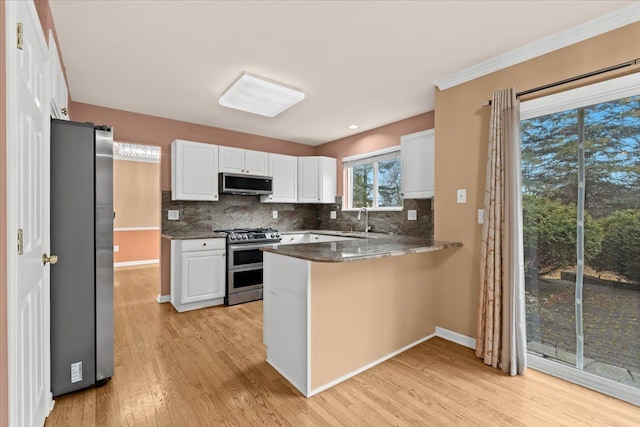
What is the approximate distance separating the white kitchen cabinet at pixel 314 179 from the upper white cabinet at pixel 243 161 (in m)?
0.65

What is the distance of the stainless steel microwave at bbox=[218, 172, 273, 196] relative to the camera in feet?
13.5

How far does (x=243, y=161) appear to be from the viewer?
4340 millimetres

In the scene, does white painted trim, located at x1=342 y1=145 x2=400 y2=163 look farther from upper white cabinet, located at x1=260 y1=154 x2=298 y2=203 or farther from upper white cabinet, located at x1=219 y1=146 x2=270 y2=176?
upper white cabinet, located at x1=219 y1=146 x2=270 y2=176

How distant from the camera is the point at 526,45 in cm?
225

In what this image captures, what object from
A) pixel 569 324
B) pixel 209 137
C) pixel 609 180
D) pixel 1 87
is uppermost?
pixel 209 137

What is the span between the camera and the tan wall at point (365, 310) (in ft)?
6.54

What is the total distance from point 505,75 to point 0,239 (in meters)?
3.17

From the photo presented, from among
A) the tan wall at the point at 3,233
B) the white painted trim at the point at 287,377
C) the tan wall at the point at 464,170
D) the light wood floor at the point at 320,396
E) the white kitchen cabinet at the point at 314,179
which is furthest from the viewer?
the white kitchen cabinet at the point at 314,179

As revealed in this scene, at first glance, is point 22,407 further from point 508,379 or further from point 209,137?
point 209,137

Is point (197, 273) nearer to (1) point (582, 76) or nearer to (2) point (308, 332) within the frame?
(2) point (308, 332)

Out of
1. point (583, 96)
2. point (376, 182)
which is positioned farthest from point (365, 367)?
point (376, 182)

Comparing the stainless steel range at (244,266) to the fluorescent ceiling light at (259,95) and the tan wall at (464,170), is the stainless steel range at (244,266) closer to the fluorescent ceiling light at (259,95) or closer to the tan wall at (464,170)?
the fluorescent ceiling light at (259,95)

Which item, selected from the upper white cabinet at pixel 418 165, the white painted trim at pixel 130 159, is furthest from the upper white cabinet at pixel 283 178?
the white painted trim at pixel 130 159

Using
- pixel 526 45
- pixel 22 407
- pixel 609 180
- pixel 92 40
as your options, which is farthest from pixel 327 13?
pixel 22 407
